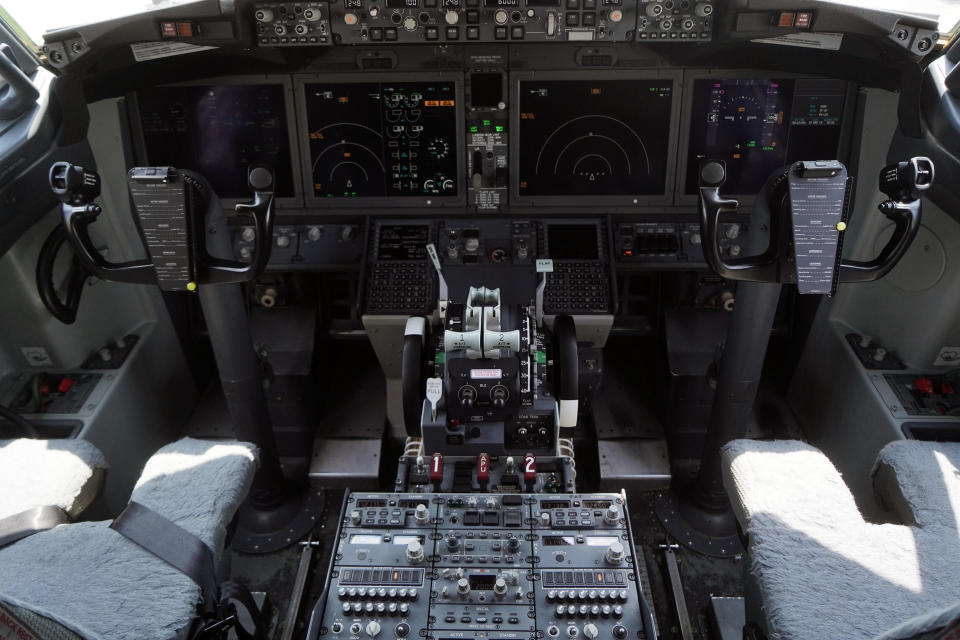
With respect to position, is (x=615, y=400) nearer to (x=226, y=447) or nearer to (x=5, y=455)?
(x=226, y=447)

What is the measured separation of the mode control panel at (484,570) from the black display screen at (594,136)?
150cm

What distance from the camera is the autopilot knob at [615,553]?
6.13 ft

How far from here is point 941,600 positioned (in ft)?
4.94

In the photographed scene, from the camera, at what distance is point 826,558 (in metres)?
1.61

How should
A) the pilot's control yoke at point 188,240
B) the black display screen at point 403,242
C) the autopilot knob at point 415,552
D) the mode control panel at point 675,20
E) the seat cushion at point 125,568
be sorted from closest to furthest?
1. the seat cushion at point 125,568
2. the autopilot knob at point 415,552
3. the pilot's control yoke at point 188,240
4. the mode control panel at point 675,20
5. the black display screen at point 403,242

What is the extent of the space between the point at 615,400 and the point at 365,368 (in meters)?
1.26

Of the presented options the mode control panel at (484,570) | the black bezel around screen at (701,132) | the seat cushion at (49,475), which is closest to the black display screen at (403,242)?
the black bezel around screen at (701,132)

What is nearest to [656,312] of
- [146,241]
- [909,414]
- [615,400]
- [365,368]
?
[615,400]

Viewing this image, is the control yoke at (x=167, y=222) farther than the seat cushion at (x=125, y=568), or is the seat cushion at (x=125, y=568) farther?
the control yoke at (x=167, y=222)

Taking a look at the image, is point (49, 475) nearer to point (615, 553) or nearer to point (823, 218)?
point (615, 553)

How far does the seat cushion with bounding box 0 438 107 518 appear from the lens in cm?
185

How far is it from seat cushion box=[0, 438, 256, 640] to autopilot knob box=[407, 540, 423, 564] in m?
0.48

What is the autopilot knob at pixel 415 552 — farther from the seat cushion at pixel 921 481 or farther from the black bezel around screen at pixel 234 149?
the black bezel around screen at pixel 234 149

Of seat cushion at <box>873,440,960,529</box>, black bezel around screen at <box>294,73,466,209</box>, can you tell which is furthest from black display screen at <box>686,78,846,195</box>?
seat cushion at <box>873,440,960,529</box>
